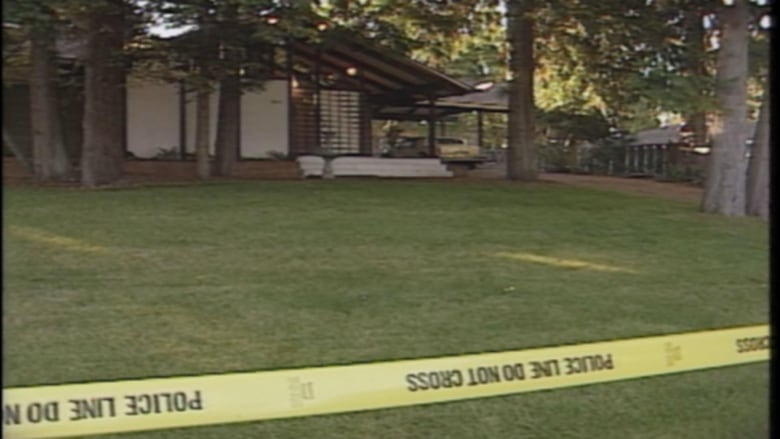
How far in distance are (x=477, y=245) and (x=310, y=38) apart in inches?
209

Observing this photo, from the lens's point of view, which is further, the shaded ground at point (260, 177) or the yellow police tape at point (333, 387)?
the shaded ground at point (260, 177)

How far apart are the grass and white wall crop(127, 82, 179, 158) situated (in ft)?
25.7

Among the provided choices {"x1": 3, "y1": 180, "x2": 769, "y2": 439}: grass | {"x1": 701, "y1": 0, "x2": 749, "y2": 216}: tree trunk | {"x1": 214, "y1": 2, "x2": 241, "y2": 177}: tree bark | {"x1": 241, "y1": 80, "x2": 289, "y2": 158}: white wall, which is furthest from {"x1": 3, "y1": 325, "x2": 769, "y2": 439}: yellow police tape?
{"x1": 241, "y1": 80, "x2": 289, "y2": 158}: white wall

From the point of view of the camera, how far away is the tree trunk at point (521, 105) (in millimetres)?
17188

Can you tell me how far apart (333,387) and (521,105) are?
47.7ft

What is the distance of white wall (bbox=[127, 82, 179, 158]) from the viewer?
66.2 ft

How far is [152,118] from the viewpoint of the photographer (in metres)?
20.5

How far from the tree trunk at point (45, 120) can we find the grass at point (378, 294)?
2581 mm

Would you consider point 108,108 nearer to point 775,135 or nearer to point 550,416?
point 550,416

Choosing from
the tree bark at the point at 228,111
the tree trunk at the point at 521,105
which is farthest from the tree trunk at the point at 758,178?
the tree bark at the point at 228,111

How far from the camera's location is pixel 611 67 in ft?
60.8

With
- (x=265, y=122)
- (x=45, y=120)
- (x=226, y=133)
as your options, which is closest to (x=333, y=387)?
(x=45, y=120)

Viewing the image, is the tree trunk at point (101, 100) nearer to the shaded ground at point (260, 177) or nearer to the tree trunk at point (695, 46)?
the shaded ground at point (260, 177)

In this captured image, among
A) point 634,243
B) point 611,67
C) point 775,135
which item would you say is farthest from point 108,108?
point 775,135
